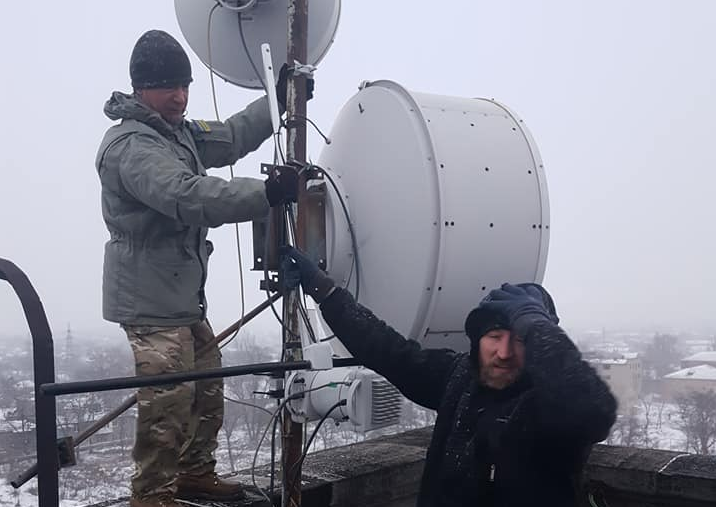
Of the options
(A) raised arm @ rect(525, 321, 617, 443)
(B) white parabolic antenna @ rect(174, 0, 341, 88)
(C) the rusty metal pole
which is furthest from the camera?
(B) white parabolic antenna @ rect(174, 0, 341, 88)

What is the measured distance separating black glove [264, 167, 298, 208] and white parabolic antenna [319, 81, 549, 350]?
0.56 meters

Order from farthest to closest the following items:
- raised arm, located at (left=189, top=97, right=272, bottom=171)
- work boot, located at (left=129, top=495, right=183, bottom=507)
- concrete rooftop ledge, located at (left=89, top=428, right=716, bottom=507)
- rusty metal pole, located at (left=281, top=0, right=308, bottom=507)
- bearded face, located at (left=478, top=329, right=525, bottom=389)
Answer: concrete rooftop ledge, located at (left=89, top=428, right=716, bottom=507) < raised arm, located at (left=189, top=97, right=272, bottom=171) < rusty metal pole, located at (left=281, top=0, right=308, bottom=507) < work boot, located at (left=129, top=495, right=183, bottom=507) < bearded face, located at (left=478, top=329, right=525, bottom=389)

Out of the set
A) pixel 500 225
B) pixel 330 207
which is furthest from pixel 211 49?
pixel 500 225

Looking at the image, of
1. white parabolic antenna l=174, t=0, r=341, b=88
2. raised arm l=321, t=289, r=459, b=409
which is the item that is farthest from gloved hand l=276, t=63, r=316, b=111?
raised arm l=321, t=289, r=459, b=409

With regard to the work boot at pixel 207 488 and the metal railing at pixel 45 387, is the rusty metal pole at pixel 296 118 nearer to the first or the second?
the work boot at pixel 207 488

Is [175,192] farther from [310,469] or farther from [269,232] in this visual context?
[310,469]

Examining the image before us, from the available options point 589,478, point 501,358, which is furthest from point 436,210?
point 589,478

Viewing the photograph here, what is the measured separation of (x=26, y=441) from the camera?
8.00 feet

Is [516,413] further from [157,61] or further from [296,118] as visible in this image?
[157,61]

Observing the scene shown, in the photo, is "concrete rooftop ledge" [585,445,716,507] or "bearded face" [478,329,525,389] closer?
"bearded face" [478,329,525,389]

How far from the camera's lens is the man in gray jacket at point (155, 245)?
302cm

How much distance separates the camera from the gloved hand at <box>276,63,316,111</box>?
3.26 m

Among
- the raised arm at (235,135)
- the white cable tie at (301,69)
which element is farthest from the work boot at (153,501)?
the white cable tie at (301,69)

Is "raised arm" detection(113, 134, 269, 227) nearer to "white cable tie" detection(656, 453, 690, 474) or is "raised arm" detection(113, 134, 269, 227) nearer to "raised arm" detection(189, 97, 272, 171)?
"raised arm" detection(189, 97, 272, 171)
